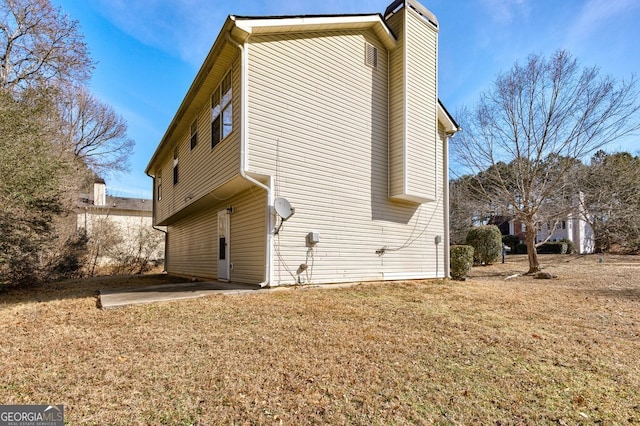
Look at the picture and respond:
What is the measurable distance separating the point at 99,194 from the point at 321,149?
67.4 ft

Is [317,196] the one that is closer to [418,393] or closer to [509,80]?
[418,393]

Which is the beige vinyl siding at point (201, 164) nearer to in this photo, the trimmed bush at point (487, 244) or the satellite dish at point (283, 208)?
the satellite dish at point (283, 208)

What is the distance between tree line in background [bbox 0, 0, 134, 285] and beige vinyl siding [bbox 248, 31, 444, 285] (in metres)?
5.29

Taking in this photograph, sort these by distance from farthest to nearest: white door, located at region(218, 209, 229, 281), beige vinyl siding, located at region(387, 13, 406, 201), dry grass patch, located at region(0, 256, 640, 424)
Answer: white door, located at region(218, 209, 229, 281) < beige vinyl siding, located at region(387, 13, 406, 201) < dry grass patch, located at region(0, 256, 640, 424)

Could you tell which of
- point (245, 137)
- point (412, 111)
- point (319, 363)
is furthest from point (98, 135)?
point (319, 363)

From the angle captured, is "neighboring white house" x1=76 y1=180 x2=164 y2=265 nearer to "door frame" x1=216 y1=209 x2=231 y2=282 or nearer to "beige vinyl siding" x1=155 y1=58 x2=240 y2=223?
"beige vinyl siding" x1=155 y1=58 x2=240 y2=223

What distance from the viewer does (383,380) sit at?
3.11 metres

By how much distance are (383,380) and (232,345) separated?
1.75 m

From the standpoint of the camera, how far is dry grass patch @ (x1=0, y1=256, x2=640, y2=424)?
263cm

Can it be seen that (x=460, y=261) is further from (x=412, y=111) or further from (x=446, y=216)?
(x=412, y=111)

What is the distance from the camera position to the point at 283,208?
729 centimetres

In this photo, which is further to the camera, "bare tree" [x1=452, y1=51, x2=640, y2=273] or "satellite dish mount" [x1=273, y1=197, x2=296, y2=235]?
"bare tree" [x1=452, y1=51, x2=640, y2=273]

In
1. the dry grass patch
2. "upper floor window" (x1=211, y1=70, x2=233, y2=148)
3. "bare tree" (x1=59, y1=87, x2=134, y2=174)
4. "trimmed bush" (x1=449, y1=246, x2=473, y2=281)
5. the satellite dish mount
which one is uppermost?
"bare tree" (x1=59, y1=87, x2=134, y2=174)

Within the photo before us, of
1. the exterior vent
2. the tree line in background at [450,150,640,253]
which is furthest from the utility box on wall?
the tree line in background at [450,150,640,253]
